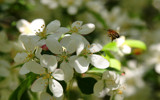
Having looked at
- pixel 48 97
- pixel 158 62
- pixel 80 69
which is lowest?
pixel 48 97

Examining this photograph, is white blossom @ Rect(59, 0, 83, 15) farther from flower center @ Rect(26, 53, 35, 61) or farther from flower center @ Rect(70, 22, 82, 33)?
flower center @ Rect(26, 53, 35, 61)

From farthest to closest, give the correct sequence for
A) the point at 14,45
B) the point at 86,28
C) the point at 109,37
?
the point at 14,45 → the point at 109,37 → the point at 86,28

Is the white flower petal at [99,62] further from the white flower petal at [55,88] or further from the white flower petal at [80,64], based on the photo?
the white flower petal at [55,88]

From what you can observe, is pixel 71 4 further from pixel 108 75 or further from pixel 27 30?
pixel 108 75

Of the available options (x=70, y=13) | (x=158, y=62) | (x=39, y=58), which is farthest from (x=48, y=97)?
(x=158, y=62)

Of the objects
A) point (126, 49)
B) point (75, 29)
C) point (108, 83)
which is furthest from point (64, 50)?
point (126, 49)

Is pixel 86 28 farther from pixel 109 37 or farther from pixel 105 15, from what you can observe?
pixel 105 15

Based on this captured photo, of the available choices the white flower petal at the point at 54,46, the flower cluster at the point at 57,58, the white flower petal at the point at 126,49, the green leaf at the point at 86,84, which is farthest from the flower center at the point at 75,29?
the white flower petal at the point at 126,49
